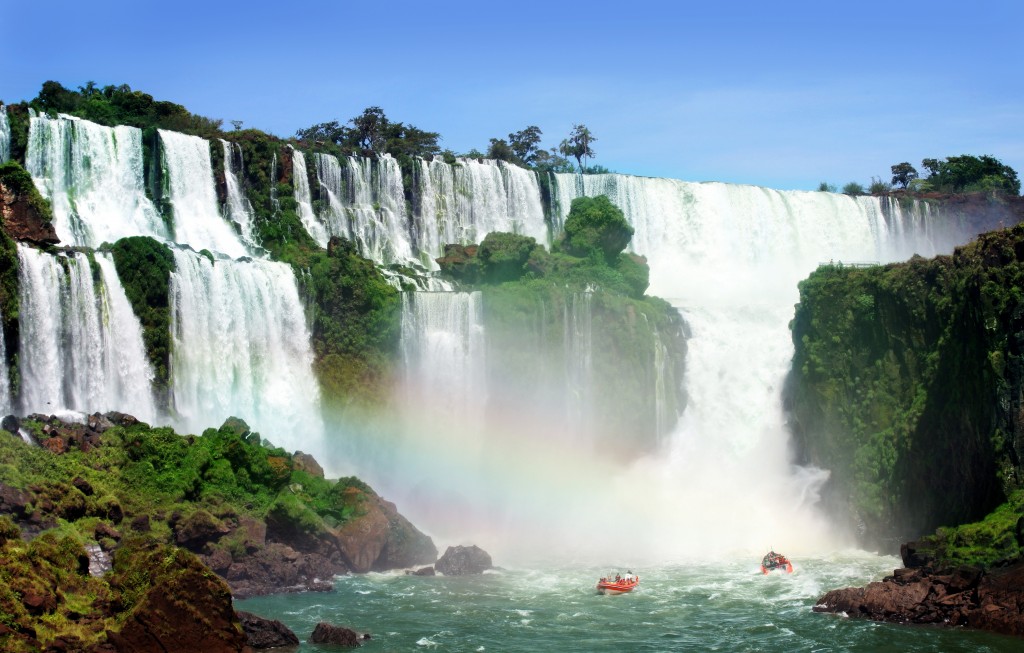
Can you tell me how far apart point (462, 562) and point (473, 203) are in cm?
2591

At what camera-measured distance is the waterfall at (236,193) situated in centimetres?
5144

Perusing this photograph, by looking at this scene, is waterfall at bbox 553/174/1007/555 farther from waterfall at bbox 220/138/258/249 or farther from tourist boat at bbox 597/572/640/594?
waterfall at bbox 220/138/258/249

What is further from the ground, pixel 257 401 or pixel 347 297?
pixel 347 297

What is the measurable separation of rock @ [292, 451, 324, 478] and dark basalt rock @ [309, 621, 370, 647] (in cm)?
1158

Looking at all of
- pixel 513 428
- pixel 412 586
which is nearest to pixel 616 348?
pixel 513 428

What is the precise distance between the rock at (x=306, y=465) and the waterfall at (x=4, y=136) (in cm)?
1681

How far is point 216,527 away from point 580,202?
1186 inches

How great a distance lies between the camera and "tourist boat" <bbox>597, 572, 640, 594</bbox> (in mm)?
33594

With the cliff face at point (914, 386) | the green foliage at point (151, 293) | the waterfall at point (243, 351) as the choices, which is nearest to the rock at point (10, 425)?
the green foliage at point (151, 293)

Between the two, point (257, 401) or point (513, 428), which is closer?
point (257, 401)

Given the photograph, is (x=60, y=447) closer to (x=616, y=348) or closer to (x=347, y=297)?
(x=347, y=297)

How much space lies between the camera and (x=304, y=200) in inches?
2124

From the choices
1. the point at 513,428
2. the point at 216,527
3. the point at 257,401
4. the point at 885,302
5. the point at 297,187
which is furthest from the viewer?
the point at 297,187

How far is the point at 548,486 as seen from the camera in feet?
153
